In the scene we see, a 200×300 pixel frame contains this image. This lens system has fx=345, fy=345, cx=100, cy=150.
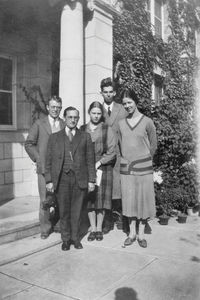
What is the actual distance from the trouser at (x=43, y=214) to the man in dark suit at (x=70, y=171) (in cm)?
44

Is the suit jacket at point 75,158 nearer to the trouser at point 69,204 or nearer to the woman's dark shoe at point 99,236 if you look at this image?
the trouser at point 69,204

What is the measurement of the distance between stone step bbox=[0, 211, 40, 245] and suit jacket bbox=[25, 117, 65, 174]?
0.80 meters

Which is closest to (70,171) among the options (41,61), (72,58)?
(72,58)

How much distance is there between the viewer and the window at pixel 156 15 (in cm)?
1075

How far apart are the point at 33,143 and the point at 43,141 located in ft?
0.46

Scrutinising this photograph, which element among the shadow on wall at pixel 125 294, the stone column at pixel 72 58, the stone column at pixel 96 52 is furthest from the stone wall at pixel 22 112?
the shadow on wall at pixel 125 294

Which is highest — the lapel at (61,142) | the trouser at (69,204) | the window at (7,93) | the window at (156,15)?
the window at (156,15)

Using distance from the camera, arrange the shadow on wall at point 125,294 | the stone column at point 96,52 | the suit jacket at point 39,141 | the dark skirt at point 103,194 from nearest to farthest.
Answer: the shadow on wall at point 125,294 → the suit jacket at point 39,141 → the dark skirt at point 103,194 → the stone column at point 96,52

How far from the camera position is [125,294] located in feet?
10.1

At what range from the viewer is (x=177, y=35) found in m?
11.5

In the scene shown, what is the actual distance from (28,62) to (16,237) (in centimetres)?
392

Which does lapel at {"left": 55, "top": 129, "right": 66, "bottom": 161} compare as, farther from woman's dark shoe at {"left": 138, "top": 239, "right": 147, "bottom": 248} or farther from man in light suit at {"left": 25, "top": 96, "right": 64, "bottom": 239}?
woman's dark shoe at {"left": 138, "top": 239, "right": 147, "bottom": 248}

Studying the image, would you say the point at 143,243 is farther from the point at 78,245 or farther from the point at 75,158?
the point at 75,158

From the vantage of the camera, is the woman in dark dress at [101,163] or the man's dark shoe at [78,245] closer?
the man's dark shoe at [78,245]
